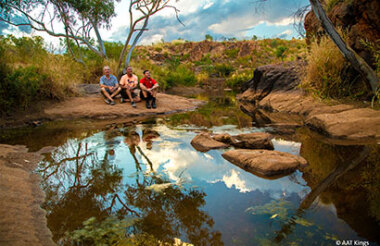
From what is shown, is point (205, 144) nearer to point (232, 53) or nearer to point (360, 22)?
point (360, 22)

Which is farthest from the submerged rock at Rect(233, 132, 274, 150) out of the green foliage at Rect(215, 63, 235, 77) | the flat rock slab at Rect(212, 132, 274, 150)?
the green foliage at Rect(215, 63, 235, 77)

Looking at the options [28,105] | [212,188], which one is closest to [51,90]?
[28,105]

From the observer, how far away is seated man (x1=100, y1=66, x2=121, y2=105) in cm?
891

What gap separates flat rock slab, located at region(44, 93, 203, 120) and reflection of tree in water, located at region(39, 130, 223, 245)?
4.60m

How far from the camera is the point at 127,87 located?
9.08m

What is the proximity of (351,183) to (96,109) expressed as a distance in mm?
7433

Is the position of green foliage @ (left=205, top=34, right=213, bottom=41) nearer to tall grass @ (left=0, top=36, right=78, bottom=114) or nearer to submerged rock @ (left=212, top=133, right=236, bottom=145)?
tall grass @ (left=0, top=36, right=78, bottom=114)

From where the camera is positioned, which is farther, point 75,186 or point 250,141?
point 250,141

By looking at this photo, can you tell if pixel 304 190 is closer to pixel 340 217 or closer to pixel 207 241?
pixel 340 217

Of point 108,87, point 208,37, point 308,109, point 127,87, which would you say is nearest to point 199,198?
point 308,109

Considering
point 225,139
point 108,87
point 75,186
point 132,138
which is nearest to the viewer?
point 75,186

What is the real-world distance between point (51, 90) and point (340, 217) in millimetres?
8426

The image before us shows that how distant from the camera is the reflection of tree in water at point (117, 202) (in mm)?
1951

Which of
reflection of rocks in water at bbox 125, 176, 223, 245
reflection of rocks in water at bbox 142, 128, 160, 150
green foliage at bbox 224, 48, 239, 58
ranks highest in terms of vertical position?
green foliage at bbox 224, 48, 239, 58
